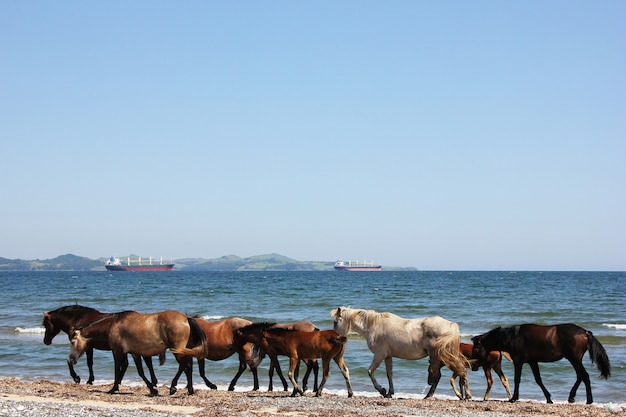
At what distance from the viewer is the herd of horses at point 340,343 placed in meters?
12.3

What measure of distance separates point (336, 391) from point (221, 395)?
247cm

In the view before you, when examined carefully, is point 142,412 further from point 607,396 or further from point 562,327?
point 607,396

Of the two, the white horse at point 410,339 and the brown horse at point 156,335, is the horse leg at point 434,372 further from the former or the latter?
the brown horse at point 156,335

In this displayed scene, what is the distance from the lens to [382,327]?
12.8 meters

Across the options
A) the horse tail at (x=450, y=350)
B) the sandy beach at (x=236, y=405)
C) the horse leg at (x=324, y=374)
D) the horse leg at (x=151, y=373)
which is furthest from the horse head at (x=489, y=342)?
the horse leg at (x=151, y=373)

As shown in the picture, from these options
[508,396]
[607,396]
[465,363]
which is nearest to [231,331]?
[465,363]

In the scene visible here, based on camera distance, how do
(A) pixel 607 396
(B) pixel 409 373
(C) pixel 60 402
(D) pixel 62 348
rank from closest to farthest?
(C) pixel 60 402 < (A) pixel 607 396 < (B) pixel 409 373 < (D) pixel 62 348

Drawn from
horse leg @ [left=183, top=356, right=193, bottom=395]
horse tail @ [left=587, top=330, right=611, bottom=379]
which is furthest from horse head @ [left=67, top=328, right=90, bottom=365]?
horse tail @ [left=587, top=330, right=611, bottom=379]

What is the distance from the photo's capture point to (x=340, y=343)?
40.0 ft

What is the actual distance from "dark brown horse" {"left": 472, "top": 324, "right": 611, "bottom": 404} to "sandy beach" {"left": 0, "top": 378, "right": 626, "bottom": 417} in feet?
2.08

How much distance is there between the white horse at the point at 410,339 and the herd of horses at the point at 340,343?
2 cm

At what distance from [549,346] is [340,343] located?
3704 millimetres

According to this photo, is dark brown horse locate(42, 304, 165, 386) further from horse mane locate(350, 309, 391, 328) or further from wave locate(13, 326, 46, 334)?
wave locate(13, 326, 46, 334)

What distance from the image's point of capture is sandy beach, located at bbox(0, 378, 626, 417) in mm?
10469
